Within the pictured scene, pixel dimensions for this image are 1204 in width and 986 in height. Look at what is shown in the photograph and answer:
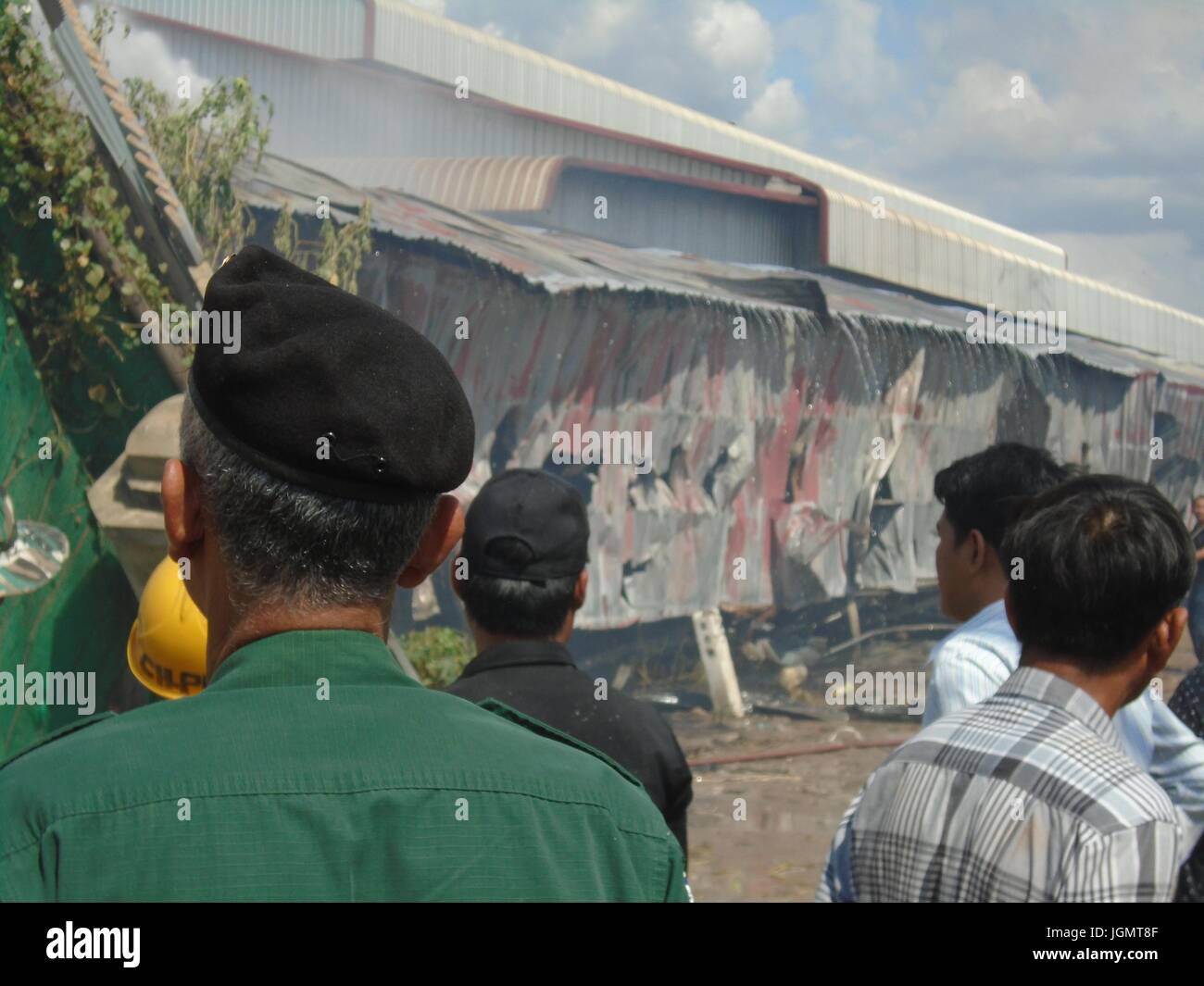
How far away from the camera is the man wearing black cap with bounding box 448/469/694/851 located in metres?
2.31

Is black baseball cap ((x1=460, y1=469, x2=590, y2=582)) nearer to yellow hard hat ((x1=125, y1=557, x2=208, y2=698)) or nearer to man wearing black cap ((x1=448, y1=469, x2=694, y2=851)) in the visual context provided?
man wearing black cap ((x1=448, y1=469, x2=694, y2=851))

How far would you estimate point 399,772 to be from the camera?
99 cm

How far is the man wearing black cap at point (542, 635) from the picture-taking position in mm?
2312

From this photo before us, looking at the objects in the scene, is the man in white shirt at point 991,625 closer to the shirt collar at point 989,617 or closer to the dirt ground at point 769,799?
the shirt collar at point 989,617

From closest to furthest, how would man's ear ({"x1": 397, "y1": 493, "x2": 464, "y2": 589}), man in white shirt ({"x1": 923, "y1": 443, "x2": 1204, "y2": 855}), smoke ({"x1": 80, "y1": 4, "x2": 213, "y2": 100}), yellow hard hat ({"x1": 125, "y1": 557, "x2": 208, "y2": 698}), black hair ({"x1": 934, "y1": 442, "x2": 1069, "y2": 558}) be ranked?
man's ear ({"x1": 397, "y1": 493, "x2": 464, "y2": 589})
man in white shirt ({"x1": 923, "y1": 443, "x2": 1204, "y2": 855})
black hair ({"x1": 934, "y1": 442, "x2": 1069, "y2": 558})
yellow hard hat ({"x1": 125, "y1": 557, "x2": 208, "y2": 698})
smoke ({"x1": 80, "y1": 4, "x2": 213, "y2": 100})

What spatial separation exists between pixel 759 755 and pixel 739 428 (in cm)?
251

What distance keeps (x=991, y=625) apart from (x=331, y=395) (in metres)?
1.85

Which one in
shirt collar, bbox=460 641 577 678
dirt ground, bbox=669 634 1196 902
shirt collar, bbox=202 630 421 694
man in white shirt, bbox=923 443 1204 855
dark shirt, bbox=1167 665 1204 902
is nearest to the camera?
shirt collar, bbox=202 630 421 694

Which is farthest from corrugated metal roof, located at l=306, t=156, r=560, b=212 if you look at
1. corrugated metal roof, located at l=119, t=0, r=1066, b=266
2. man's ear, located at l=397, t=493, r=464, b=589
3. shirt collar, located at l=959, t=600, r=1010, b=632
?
man's ear, located at l=397, t=493, r=464, b=589

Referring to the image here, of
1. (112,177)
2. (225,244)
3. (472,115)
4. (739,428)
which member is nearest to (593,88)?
(472,115)

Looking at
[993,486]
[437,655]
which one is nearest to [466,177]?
[437,655]

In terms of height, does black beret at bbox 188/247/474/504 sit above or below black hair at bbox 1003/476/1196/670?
above

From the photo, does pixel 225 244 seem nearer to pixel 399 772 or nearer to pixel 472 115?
pixel 472 115

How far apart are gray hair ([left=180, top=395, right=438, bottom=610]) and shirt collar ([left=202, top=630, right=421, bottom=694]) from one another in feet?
0.11
